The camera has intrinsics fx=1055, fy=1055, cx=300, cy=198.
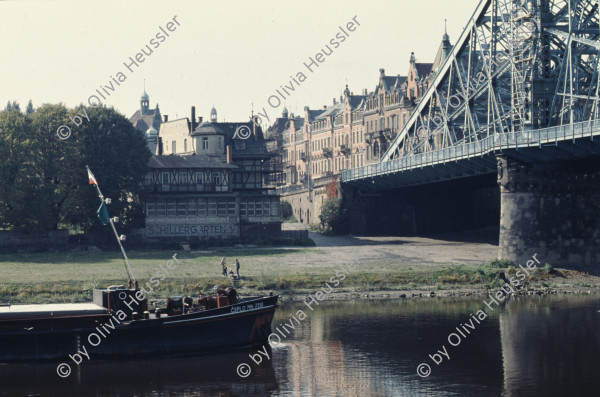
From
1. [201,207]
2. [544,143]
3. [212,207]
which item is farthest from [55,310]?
[212,207]

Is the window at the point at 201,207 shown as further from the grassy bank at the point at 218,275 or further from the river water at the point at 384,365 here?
the river water at the point at 384,365

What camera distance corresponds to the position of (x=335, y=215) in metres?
141

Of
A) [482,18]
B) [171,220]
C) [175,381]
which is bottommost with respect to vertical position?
[175,381]

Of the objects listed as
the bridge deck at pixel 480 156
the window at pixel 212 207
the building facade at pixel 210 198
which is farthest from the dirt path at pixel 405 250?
the window at pixel 212 207

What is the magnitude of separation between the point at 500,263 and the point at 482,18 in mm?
33959

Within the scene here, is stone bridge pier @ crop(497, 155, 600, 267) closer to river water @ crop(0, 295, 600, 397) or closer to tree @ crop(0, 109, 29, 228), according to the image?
river water @ crop(0, 295, 600, 397)

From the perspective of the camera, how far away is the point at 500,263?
304ft

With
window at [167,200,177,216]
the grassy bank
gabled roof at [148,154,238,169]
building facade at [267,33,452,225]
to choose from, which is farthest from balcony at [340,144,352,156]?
the grassy bank

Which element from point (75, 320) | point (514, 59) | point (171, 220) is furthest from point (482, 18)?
point (75, 320)

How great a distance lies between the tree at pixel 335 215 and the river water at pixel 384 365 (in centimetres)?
7081

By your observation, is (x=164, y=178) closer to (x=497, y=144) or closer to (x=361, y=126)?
(x=497, y=144)

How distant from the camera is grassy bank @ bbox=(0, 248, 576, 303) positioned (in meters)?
79.8

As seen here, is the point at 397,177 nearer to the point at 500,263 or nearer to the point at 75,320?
the point at 500,263

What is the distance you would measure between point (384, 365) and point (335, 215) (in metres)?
87.9
